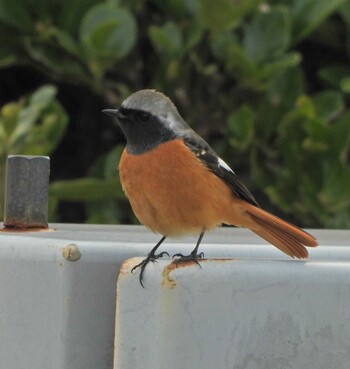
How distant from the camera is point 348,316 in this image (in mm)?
1887

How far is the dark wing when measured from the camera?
11.0ft

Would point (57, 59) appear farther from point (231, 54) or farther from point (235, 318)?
point (235, 318)

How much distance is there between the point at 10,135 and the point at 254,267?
3.07 metres

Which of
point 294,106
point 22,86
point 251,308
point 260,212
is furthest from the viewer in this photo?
point 22,86

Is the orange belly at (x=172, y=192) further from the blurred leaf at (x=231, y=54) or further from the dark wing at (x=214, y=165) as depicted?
the blurred leaf at (x=231, y=54)

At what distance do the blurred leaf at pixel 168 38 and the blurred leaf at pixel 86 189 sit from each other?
27.7 inches

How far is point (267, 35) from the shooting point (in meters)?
4.91

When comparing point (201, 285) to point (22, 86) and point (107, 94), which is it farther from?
point (22, 86)

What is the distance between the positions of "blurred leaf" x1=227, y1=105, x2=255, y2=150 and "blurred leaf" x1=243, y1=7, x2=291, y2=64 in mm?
294

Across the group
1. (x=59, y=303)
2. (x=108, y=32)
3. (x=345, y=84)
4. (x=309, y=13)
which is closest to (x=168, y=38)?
(x=108, y=32)

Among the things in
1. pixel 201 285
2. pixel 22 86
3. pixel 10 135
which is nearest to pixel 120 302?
pixel 201 285

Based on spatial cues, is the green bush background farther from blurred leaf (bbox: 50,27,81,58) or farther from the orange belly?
the orange belly

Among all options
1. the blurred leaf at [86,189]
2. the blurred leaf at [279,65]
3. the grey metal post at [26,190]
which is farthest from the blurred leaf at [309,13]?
the grey metal post at [26,190]

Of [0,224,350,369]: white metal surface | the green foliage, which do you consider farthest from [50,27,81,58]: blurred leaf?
[0,224,350,369]: white metal surface
